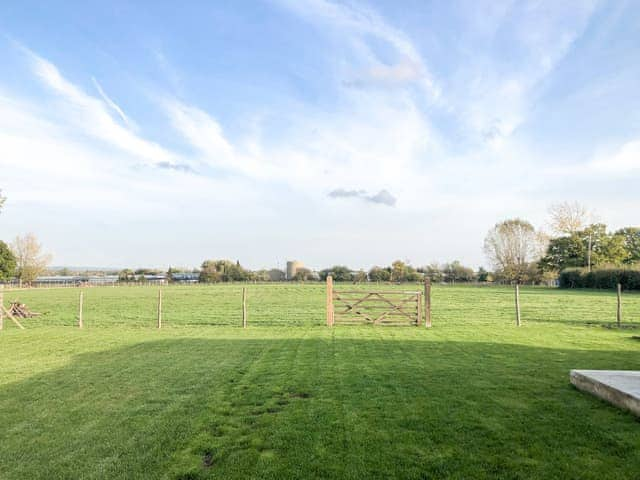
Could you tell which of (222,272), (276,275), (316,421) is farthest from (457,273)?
(316,421)

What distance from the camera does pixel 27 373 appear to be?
22.6ft

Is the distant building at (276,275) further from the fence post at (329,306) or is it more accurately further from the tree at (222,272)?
the fence post at (329,306)

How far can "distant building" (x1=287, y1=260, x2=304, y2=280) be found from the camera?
3089 inches

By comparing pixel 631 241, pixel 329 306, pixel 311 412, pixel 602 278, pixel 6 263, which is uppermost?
pixel 631 241

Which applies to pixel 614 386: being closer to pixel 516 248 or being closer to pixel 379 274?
pixel 516 248

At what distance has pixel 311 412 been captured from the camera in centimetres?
475

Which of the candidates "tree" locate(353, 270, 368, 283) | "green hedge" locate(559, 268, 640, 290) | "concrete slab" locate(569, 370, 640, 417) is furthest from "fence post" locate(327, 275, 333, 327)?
"tree" locate(353, 270, 368, 283)

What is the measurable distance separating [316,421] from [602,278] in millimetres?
49999

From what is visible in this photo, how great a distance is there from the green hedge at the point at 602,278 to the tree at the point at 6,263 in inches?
3221

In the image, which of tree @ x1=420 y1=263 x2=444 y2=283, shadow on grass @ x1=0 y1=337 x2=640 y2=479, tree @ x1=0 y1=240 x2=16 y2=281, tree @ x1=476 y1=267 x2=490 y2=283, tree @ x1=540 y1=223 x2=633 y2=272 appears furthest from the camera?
tree @ x1=420 y1=263 x2=444 y2=283

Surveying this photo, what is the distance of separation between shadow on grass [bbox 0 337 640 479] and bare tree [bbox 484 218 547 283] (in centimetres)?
5698

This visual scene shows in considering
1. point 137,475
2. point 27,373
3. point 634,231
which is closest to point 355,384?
point 137,475

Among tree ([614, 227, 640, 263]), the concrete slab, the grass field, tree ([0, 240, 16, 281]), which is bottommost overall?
the grass field

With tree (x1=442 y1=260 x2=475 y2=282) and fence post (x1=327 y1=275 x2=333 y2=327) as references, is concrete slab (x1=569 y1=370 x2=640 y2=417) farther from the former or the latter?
tree (x1=442 y1=260 x2=475 y2=282)
